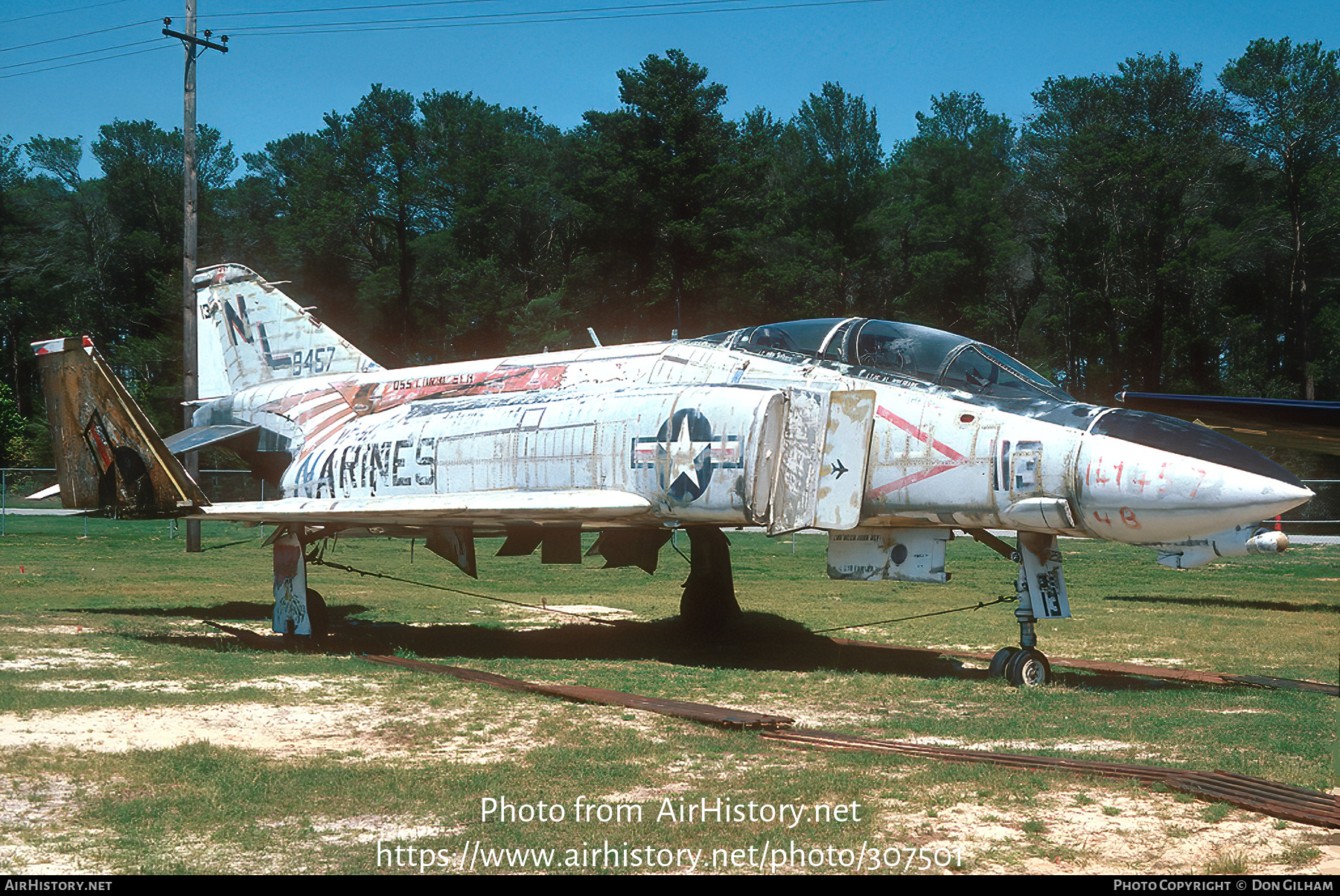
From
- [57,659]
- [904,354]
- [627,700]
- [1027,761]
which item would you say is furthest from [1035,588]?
[57,659]

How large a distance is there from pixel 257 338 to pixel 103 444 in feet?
19.0

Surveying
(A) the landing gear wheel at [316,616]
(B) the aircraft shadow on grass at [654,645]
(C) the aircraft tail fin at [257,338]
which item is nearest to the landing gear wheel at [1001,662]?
(B) the aircraft shadow on grass at [654,645]

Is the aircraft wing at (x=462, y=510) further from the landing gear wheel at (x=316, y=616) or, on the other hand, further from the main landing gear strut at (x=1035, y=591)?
the main landing gear strut at (x=1035, y=591)

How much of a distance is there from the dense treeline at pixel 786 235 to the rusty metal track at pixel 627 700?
1566 inches

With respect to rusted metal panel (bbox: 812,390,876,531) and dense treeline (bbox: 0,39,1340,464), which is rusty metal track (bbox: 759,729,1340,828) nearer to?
rusted metal panel (bbox: 812,390,876,531)

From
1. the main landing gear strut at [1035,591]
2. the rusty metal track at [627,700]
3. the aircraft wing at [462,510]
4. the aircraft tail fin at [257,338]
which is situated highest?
the aircraft tail fin at [257,338]

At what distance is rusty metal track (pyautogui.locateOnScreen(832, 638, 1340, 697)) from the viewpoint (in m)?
10.2

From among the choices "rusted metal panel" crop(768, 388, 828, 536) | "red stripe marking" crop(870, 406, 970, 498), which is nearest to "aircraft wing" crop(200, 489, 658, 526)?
"rusted metal panel" crop(768, 388, 828, 536)

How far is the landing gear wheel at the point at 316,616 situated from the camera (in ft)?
43.3

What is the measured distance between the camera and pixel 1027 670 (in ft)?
31.8

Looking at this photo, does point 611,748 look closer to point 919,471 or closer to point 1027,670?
point 919,471

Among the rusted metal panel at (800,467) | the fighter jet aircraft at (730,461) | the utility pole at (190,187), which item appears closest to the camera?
the fighter jet aircraft at (730,461)

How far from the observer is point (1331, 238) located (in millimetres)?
50750

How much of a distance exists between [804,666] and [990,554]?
69.2ft
